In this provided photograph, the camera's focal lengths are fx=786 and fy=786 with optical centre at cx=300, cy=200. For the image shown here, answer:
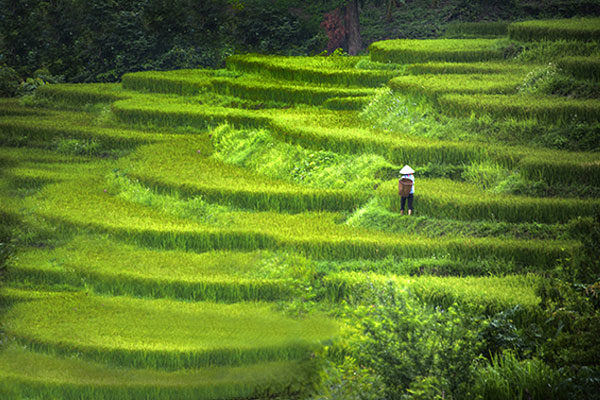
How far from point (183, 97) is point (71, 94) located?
3.88 meters

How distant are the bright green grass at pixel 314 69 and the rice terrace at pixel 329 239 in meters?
0.11

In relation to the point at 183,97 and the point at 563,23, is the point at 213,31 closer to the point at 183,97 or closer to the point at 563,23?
the point at 183,97

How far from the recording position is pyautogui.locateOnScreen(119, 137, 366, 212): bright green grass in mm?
13930

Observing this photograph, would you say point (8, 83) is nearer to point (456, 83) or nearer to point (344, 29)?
point (344, 29)

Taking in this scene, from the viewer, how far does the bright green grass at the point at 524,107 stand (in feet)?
46.5

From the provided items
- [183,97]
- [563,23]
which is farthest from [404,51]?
[183,97]

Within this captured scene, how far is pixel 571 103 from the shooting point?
14.5m

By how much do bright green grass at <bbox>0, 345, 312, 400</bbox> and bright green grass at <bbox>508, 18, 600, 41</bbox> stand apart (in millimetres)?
11966

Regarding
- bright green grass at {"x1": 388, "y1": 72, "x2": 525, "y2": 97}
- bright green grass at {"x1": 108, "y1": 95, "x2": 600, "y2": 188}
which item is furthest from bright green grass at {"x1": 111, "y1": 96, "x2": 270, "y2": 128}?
bright green grass at {"x1": 388, "y1": 72, "x2": 525, "y2": 97}

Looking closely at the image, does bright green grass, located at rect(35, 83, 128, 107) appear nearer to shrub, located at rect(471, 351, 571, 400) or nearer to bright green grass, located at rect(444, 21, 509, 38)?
bright green grass, located at rect(444, 21, 509, 38)

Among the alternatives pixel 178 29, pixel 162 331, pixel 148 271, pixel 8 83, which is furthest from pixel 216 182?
pixel 178 29

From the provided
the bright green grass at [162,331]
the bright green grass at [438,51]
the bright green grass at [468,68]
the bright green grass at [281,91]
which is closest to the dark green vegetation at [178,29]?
the bright green grass at [281,91]

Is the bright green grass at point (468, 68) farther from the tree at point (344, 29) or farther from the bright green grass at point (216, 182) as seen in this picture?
the tree at point (344, 29)

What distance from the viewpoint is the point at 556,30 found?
18.5 metres
